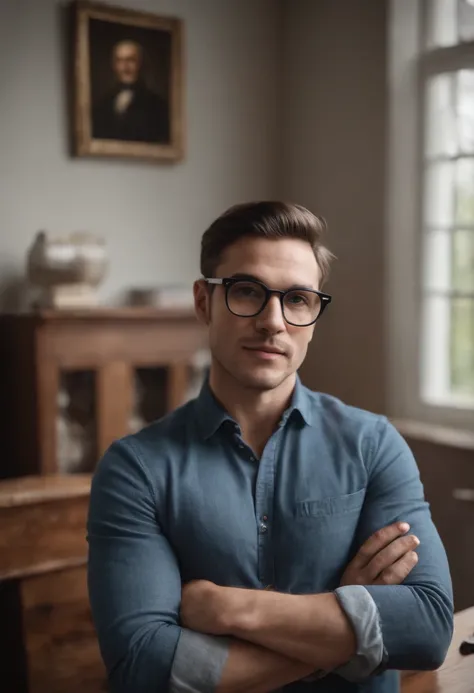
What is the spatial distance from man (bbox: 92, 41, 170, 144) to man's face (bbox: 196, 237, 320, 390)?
1.86 metres

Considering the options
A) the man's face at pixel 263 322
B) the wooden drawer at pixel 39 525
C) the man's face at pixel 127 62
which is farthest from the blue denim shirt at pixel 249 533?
the man's face at pixel 127 62

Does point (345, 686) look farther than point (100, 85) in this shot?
No

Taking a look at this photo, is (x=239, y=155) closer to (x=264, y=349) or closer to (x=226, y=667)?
(x=264, y=349)

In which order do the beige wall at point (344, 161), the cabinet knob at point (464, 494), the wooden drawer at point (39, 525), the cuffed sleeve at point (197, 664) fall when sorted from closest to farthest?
the cuffed sleeve at point (197, 664) → the wooden drawer at point (39, 525) → the cabinet knob at point (464, 494) → the beige wall at point (344, 161)

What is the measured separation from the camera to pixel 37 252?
2723mm

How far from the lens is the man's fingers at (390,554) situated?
4.33 ft

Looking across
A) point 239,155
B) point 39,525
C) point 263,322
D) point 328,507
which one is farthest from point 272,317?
point 239,155

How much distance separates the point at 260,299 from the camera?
1.37 metres

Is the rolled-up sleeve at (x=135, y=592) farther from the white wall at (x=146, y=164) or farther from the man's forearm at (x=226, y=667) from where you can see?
the white wall at (x=146, y=164)

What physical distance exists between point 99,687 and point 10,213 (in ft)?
5.36

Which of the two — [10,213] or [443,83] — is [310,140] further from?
[10,213]

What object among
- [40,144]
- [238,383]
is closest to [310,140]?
[40,144]

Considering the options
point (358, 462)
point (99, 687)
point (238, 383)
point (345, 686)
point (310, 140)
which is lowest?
point (99, 687)

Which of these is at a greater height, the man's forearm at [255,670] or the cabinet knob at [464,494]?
the man's forearm at [255,670]
